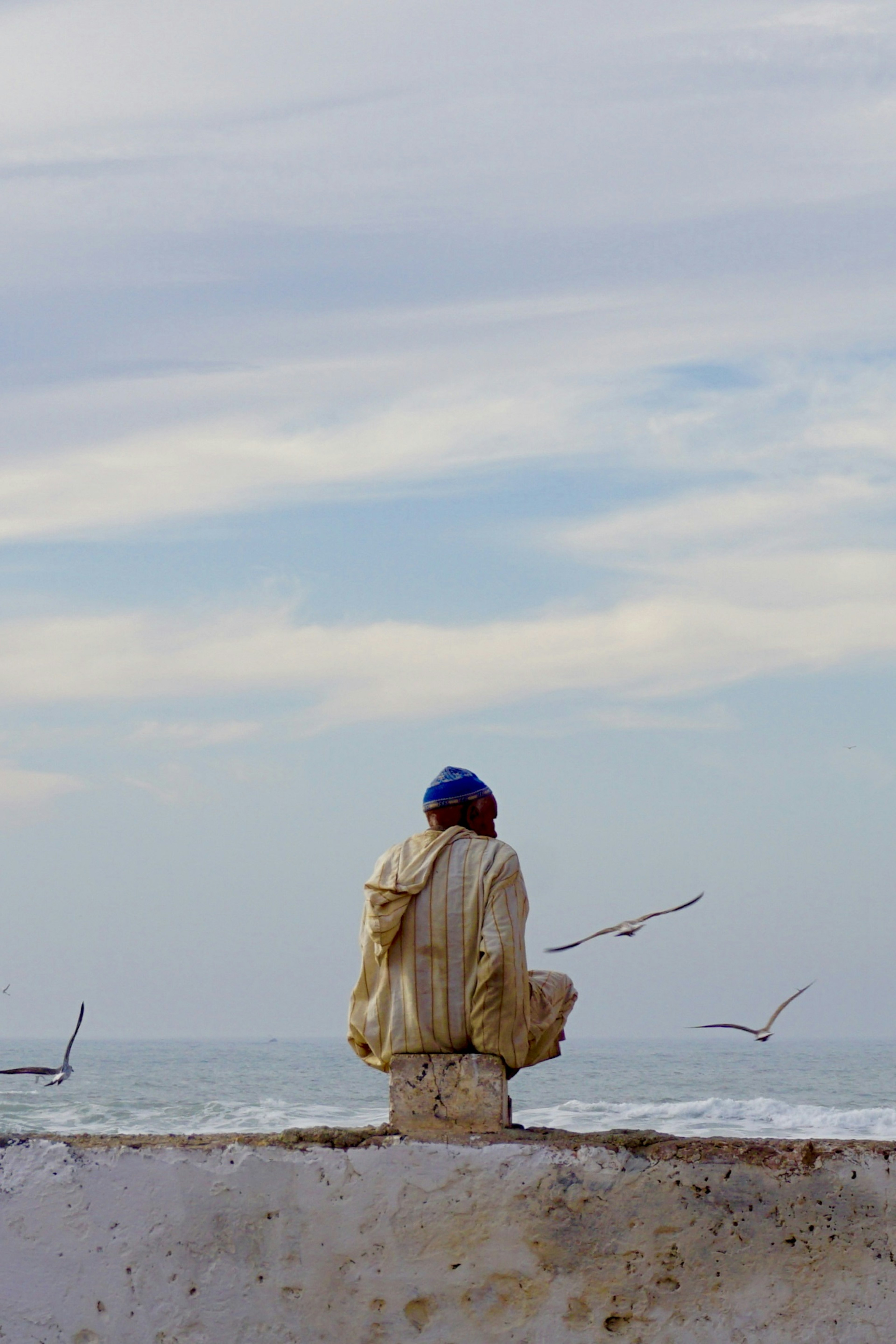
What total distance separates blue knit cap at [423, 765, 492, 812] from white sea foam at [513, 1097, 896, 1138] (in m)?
18.4

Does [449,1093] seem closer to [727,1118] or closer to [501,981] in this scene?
[501,981]

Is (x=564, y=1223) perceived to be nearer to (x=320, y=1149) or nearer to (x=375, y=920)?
(x=320, y=1149)

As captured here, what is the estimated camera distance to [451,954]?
342cm

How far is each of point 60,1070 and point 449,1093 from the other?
37.1 inches

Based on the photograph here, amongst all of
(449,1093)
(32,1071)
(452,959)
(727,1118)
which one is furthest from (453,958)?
(727,1118)

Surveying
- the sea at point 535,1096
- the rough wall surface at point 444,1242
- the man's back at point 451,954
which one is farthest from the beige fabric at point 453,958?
the sea at point 535,1096

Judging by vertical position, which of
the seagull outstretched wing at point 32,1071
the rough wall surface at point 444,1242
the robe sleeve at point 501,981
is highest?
the robe sleeve at point 501,981

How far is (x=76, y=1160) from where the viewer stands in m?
3.08

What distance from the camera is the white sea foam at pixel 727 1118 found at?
74.4ft

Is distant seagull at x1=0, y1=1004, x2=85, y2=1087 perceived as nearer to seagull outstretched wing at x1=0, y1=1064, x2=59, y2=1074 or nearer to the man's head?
seagull outstretched wing at x1=0, y1=1064, x2=59, y2=1074

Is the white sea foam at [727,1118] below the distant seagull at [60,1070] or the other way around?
below

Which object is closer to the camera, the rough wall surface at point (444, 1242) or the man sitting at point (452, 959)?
the rough wall surface at point (444, 1242)

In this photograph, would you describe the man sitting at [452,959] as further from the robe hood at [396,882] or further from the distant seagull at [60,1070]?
the distant seagull at [60,1070]

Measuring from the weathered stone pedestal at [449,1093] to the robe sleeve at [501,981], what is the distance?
5 centimetres
